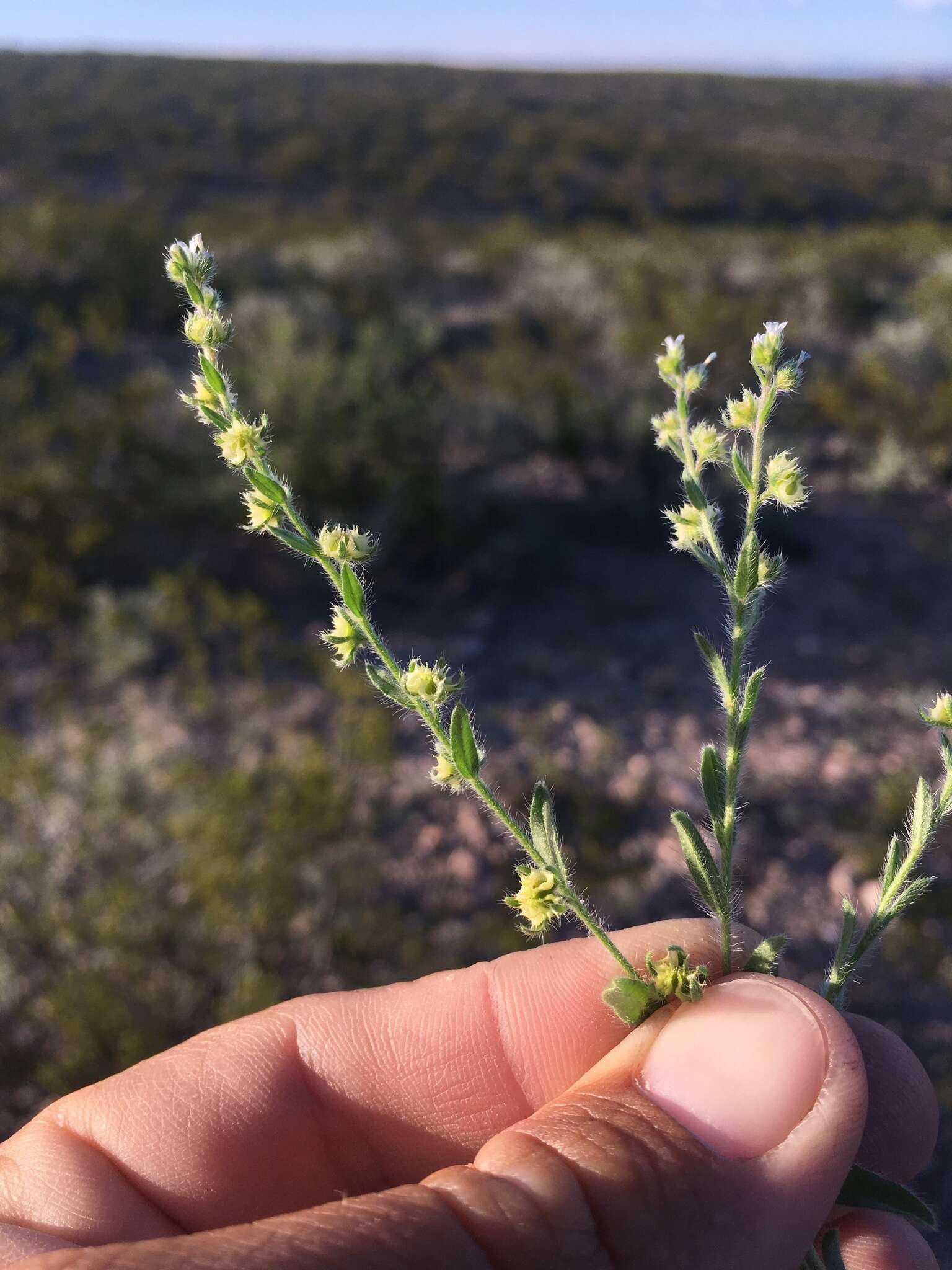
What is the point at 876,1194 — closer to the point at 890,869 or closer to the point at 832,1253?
the point at 832,1253

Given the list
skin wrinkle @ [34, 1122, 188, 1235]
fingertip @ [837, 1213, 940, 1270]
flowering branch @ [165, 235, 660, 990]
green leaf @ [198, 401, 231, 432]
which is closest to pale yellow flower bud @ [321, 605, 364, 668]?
flowering branch @ [165, 235, 660, 990]

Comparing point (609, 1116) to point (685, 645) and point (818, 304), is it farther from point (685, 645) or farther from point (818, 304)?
point (818, 304)

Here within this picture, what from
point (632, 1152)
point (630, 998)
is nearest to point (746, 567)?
point (630, 998)

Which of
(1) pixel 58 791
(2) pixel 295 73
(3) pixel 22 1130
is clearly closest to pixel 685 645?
(1) pixel 58 791

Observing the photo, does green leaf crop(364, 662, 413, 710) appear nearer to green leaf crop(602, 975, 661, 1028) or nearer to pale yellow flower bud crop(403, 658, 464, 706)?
pale yellow flower bud crop(403, 658, 464, 706)

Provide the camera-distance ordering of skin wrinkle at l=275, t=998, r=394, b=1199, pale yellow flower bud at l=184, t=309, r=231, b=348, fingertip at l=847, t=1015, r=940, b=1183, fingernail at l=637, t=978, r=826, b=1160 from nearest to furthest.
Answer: pale yellow flower bud at l=184, t=309, r=231, b=348 < fingernail at l=637, t=978, r=826, b=1160 < fingertip at l=847, t=1015, r=940, b=1183 < skin wrinkle at l=275, t=998, r=394, b=1199
